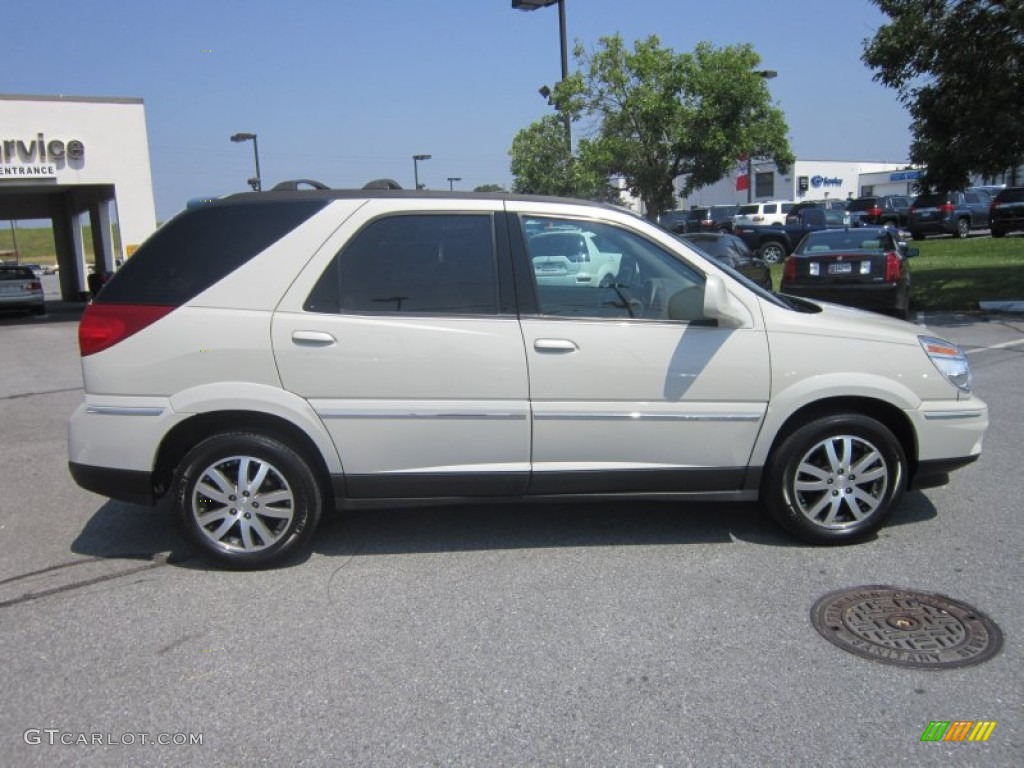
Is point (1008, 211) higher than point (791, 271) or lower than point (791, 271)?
higher

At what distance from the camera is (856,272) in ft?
40.9

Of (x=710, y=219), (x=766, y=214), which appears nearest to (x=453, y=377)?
(x=766, y=214)

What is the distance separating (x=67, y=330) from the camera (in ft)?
60.8

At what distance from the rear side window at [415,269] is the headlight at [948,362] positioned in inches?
91.8

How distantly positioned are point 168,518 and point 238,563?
1.12 m

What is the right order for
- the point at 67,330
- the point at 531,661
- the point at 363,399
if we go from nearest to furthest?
the point at 531,661 → the point at 363,399 → the point at 67,330

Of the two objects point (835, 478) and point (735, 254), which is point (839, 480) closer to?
point (835, 478)

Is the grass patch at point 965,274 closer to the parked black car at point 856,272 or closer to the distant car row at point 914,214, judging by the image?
the distant car row at point 914,214

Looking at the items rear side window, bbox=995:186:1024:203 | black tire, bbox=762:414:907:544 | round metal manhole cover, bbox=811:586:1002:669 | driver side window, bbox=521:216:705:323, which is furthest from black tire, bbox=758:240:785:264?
round metal manhole cover, bbox=811:586:1002:669

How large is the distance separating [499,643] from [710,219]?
122 feet

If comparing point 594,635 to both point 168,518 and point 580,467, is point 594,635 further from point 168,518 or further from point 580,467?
Result: point 168,518

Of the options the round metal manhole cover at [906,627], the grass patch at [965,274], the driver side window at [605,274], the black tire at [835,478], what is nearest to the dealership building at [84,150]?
the grass patch at [965,274]

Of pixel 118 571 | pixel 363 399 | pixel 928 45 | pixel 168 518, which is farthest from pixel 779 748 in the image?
pixel 928 45

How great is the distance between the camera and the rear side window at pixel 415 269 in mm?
4113
